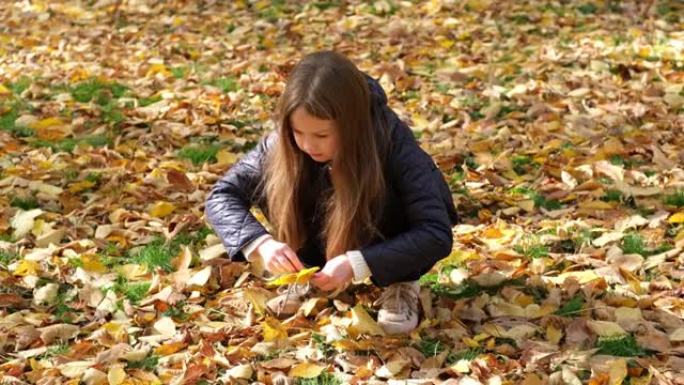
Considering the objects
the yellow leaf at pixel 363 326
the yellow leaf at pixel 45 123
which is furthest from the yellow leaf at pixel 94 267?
the yellow leaf at pixel 45 123

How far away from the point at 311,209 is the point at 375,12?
4.15 m

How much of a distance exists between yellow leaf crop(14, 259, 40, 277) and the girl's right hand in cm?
104

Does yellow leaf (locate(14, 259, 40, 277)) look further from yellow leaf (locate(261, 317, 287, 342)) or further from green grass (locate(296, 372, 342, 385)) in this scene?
green grass (locate(296, 372, 342, 385))

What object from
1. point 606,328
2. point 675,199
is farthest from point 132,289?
point 675,199

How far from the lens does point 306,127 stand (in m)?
2.68

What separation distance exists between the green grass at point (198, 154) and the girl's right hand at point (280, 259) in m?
1.76

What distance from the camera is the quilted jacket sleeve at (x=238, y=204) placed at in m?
2.88

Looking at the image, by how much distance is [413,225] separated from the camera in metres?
2.86

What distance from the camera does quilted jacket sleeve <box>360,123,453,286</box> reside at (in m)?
2.78

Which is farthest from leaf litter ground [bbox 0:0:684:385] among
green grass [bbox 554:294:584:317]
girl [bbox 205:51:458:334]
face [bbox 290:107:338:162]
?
face [bbox 290:107:338:162]

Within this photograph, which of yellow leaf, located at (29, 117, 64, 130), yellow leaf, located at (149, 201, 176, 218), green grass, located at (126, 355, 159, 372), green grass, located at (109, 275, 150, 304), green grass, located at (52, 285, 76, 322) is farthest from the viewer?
yellow leaf, located at (29, 117, 64, 130)

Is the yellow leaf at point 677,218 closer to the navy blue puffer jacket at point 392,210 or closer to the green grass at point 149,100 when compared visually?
the navy blue puffer jacket at point 392,210

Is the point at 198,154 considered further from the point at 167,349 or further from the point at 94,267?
the point at 167,349

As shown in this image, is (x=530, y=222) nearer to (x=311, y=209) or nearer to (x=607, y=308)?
(x=607, y=308)
